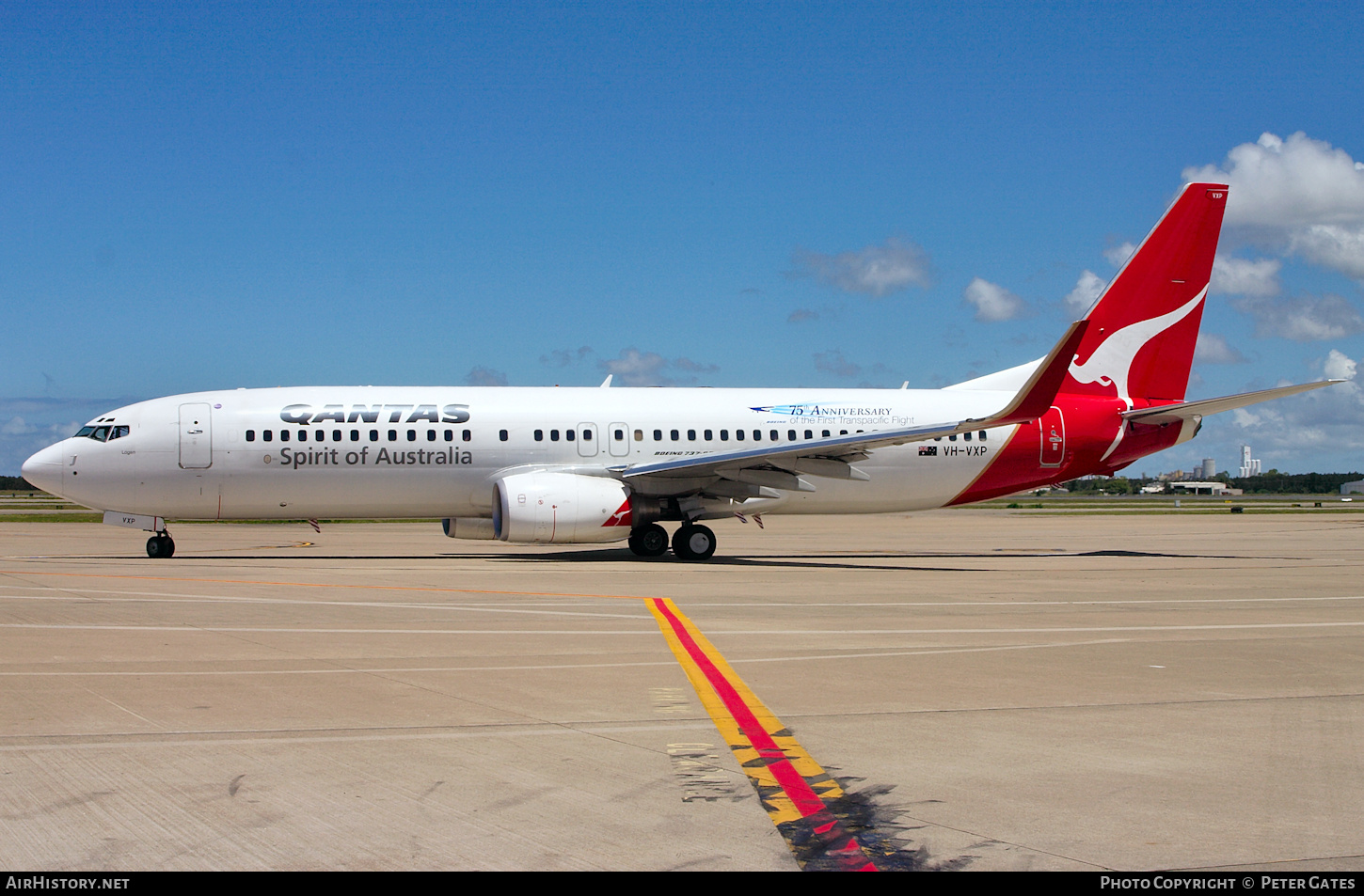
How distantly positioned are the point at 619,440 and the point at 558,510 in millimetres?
3400

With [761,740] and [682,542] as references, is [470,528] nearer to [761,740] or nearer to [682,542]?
[682,542]

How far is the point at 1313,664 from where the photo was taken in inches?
391

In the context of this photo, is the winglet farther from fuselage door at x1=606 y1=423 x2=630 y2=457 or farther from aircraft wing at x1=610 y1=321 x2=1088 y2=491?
fuselage door at x1=606 y1=423 x2=630 y2=457

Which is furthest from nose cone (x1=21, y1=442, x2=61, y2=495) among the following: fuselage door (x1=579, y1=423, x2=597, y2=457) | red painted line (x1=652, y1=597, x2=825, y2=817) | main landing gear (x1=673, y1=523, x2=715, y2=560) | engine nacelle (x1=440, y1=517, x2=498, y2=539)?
red painted line (x1=652, y1=597, x2=825, y2=817)

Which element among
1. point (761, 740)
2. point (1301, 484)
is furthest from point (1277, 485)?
point (761, 740)

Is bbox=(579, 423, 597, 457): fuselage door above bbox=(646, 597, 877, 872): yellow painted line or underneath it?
above

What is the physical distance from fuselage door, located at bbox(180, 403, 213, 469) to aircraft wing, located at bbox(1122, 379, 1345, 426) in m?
20.7

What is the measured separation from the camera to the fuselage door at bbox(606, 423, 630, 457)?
25828 mm

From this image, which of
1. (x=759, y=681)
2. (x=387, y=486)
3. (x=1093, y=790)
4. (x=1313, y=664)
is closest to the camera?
(x=1093, y=790)

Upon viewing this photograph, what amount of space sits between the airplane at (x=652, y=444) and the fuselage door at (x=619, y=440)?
46mm

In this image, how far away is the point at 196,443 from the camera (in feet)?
78.3
